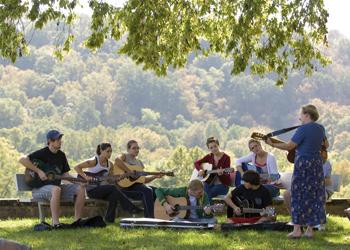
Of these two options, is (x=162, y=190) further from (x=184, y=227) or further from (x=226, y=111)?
(x=226, y=111)

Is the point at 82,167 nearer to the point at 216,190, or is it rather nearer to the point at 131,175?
the point at 131,175

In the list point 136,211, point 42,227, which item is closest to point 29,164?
point 42,227

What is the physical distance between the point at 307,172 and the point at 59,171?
3.19 metres

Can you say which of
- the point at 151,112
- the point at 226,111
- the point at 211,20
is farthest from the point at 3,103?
the point at 211,20

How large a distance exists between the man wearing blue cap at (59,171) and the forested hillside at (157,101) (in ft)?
387

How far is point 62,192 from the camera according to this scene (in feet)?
34.1

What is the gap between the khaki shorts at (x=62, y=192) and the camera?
1009 cm

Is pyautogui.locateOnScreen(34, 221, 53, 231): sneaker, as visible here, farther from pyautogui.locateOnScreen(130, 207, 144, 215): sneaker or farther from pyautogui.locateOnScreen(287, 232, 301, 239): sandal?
pyautogui.locateOnScreen(287, 232, 301, 239): sandal

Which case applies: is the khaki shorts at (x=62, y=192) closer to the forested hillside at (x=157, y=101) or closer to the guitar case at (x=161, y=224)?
the guitar case at (x=161, y=224)

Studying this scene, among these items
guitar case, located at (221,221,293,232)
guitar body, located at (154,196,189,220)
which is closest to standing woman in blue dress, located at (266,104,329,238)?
guitar case, located at (221,221,293,232)

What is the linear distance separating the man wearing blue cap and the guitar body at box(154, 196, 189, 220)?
0.89m

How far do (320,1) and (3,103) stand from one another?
128 metres

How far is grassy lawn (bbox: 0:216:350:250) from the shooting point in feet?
26.5

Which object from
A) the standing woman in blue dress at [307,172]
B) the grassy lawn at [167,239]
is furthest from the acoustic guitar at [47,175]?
the standing woman in blue dress at [307,172]
